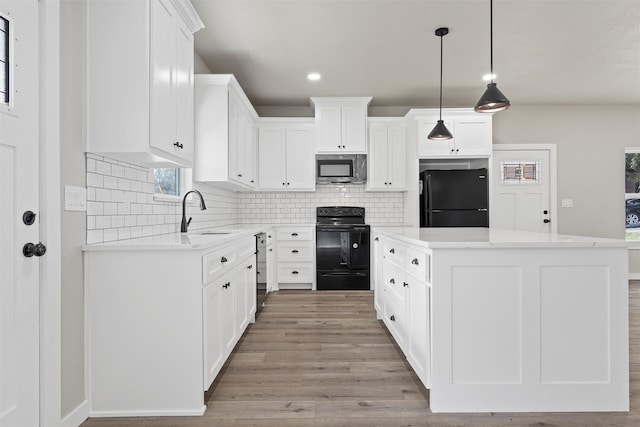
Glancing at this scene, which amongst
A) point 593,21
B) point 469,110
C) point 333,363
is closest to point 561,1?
point 593,21

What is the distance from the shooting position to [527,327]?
1807 mm

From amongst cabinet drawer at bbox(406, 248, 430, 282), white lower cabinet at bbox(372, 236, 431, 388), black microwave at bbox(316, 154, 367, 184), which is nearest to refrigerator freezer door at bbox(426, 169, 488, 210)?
black microwave at bbox(316, 154, 367, 184)

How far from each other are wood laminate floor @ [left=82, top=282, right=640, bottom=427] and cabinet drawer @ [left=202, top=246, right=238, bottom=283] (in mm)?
667

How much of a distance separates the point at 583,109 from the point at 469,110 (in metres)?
2.07

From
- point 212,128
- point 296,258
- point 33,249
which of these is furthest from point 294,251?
point 33,249

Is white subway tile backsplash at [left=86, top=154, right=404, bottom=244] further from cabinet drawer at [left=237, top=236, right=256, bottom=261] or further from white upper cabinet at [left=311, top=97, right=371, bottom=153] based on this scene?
white upper cabinet at [left=311, top=97, right=371, bottom=153]

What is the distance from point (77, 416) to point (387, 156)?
425cm

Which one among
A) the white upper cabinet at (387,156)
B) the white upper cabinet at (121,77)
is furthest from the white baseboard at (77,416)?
the white upper cabinet at (387,156)

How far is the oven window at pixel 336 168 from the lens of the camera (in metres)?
4.97

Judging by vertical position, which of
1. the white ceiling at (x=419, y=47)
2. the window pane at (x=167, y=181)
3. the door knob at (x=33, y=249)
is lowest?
the door knob at (x=33, y=249)

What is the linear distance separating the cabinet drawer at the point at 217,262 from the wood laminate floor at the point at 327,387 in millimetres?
667

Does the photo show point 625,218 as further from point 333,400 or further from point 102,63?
point 102,63

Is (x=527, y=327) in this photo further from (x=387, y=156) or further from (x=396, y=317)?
(x=387, y=156)

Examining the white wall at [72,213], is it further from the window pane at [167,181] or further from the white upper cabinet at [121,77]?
the window pane at [167,181]
